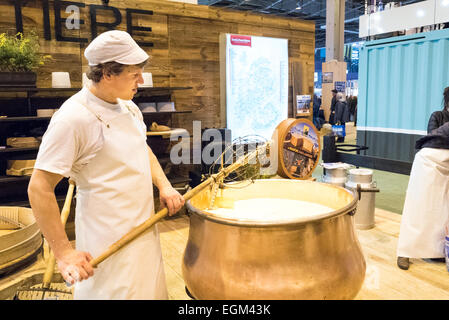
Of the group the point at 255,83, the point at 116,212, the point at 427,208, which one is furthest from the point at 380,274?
the point at 255,83

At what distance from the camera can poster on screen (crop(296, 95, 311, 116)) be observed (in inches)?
232

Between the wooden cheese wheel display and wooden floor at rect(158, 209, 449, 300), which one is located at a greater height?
the wooden cheese wheel display

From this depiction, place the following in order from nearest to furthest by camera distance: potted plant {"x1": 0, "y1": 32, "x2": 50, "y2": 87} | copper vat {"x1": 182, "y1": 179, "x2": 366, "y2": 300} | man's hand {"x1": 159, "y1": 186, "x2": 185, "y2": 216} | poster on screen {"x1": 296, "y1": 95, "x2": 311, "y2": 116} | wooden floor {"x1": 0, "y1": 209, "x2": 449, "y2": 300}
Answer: copper vat {"x1": 182, "y1": 179, "x2": 366, "y2": 300} < man's hand {"x1": 159, "y1": 186, "x2": 185, "y2": 216} < wooden floor {"x1": 0, "y1": 209, "x2": 449, "y2": 300} < potted plant {"x1": 0, "y1": 32, "x2": 50, "y2": 87} < poster on screen {"x1": 296, "y1": 95, "x2": 311, "y2": 116}

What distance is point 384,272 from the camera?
2.86m

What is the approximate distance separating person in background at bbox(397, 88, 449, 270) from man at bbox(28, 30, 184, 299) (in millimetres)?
2164

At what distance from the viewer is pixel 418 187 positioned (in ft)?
9.39

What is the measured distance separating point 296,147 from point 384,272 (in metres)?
1.23

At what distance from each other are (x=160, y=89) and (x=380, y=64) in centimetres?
353

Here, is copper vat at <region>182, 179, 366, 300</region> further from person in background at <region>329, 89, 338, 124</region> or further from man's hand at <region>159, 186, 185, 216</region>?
person in background at <region>329, 89, 338, 124</region>

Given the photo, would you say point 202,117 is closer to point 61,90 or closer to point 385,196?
point 61,90

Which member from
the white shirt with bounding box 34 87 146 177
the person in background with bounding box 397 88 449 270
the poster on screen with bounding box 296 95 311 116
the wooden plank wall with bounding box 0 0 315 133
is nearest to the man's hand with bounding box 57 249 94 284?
the white shirt with bounding box 34 87 146 177

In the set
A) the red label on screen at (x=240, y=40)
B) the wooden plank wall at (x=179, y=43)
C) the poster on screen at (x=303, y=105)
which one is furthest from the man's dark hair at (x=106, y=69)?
the poster on screen at (x=303, y=105)

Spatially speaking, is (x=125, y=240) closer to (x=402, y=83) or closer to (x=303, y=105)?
(x=303, y=105)

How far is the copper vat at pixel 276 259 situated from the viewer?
3.61ft
